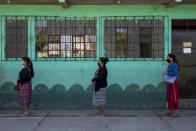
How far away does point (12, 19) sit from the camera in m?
7.95

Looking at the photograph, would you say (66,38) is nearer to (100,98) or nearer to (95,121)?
(100,98)

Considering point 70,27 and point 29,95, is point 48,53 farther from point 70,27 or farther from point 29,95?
point 29,95

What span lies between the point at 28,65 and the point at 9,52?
1593mm

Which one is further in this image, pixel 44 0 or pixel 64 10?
pixel 64 10

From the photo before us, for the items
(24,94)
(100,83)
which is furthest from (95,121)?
(24,94)

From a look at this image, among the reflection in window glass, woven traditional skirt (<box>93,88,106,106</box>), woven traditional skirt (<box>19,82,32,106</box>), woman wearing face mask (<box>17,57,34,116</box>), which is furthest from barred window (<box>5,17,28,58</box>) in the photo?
the reflection in window glass

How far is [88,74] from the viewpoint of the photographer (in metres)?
7.88

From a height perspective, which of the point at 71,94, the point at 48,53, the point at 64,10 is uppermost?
the point at 64,10

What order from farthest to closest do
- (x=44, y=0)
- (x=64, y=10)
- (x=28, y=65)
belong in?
(x=64, y=10) → (x=44, y=0) → (x=28, y=65)

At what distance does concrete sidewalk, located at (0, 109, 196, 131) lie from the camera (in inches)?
223

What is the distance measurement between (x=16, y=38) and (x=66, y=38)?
5.51ft

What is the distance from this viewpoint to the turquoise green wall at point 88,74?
7859mm

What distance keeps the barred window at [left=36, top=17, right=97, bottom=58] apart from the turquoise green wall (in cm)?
23

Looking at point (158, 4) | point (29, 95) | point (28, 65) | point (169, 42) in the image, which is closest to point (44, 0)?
point (28, 65)
